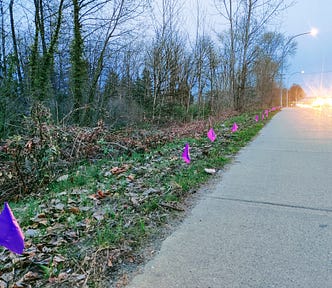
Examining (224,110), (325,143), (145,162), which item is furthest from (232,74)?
(145,162)

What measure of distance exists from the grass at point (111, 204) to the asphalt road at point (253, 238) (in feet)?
1.16

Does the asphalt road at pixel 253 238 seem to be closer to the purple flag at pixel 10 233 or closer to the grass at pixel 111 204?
the grass at pixel 111 204

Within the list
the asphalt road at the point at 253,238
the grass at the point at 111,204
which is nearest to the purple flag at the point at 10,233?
the grass at the point at 111,204

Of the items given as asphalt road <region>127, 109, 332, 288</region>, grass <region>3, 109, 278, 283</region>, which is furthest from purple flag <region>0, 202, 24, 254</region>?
asphalt road <region>127, 109, 332, 288</region>

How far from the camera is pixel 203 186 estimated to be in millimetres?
4156

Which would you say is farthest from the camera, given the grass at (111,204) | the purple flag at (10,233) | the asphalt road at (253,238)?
the grass at (111,204)

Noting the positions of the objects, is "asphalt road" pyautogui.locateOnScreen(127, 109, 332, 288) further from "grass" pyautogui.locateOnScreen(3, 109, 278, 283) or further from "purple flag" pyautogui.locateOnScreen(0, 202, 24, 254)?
"purple flag" pyautogui.locateOnScreen(0, 202, 24, 254)

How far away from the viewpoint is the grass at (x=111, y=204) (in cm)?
237

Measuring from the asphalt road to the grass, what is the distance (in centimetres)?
35

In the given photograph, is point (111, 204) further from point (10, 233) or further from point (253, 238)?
point (253, 238)

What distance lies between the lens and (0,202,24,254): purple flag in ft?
5.87

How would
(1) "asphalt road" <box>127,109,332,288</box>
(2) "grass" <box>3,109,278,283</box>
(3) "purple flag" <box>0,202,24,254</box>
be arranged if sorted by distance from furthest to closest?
(2) "grass" <box>3,109,278,283</box>, (1) "asphalt road" <box>127,109,332,288</box>, (3) "purple flag" <box>0,202,24,254</box>

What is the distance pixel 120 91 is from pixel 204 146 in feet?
29.5

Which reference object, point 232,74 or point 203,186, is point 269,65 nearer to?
point 232,74
